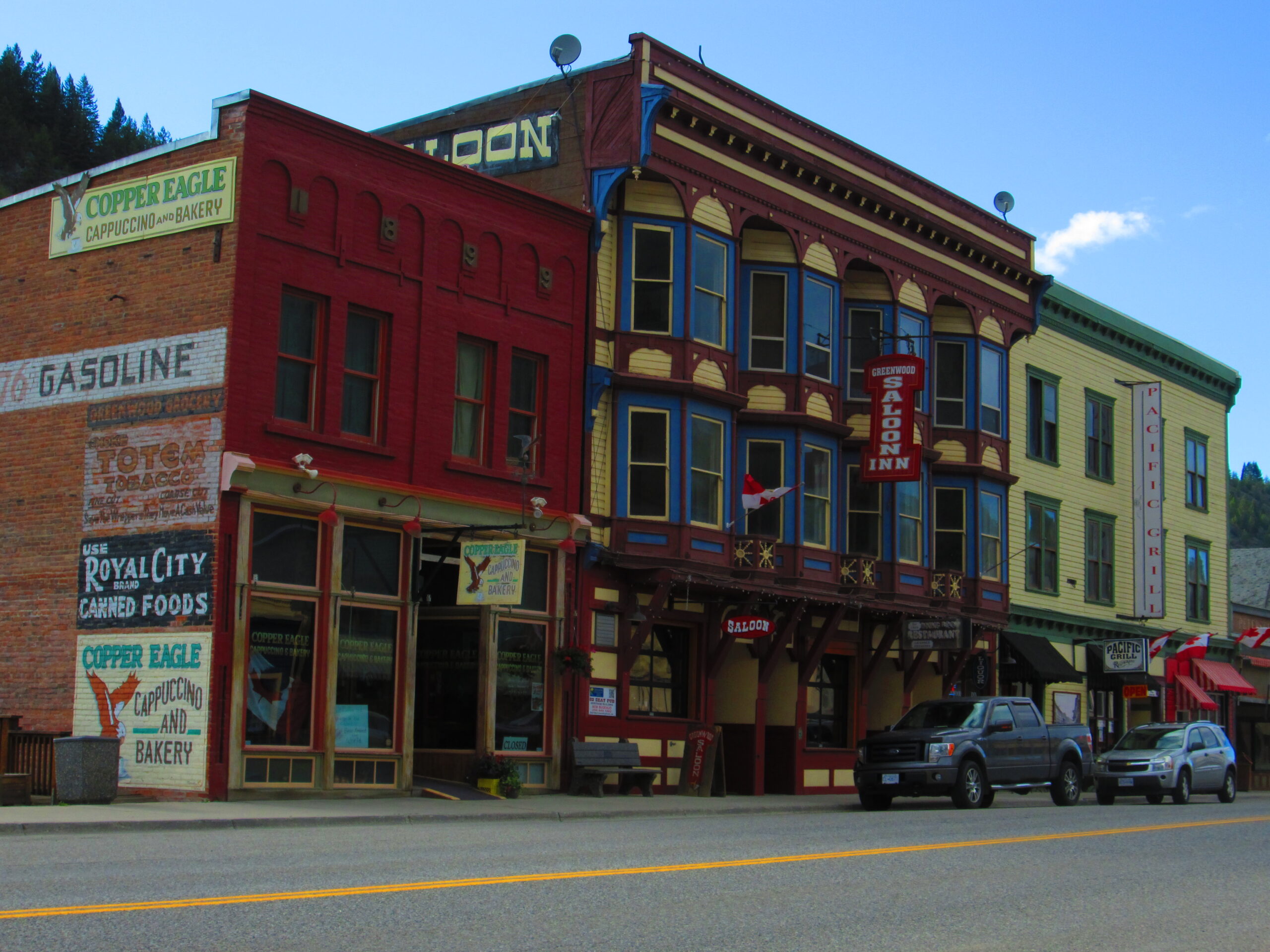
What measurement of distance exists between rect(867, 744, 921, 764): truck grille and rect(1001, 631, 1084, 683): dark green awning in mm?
11973

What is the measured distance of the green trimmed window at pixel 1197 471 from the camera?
45.2 meters

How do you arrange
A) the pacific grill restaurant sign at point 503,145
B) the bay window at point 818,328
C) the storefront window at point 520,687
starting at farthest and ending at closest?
1. the bay window at point 818,328
2. the pacific grill restaurant sign at point 503,145
3. the storefront window at point 520,687

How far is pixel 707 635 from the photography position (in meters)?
27.1

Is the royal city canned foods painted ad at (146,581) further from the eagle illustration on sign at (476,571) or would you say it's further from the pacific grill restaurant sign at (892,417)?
the pacific grill restaurant sign at (892,417)

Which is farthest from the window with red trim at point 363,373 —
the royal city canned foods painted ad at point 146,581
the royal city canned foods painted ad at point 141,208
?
the royal city canned foods painted ad at point 146,581

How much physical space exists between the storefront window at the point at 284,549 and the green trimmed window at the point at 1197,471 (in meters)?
31.5

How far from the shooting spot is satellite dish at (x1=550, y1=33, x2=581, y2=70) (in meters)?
26.4

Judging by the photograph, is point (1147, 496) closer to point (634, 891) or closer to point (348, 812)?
point (348, 812)

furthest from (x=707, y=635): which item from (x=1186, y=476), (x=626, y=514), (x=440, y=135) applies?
(x=1186, y=476)

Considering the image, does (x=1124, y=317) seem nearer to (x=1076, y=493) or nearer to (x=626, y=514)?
(x=1076, y=493)

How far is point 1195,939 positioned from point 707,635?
59.1 feet

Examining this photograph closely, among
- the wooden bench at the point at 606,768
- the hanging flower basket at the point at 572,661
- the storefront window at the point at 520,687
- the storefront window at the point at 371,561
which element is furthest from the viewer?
the hanging flower basket at the point at 572,661

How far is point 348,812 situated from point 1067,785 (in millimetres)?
13742

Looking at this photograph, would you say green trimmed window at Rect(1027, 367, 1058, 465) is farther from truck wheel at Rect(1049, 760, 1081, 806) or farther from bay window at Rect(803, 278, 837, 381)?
truck wheel at Rect(1049, 760, 1081, 806)
